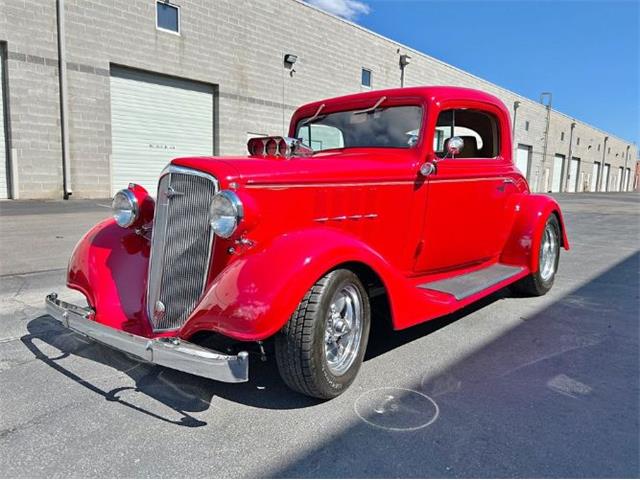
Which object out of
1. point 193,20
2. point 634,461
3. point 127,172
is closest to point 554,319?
point 634,461

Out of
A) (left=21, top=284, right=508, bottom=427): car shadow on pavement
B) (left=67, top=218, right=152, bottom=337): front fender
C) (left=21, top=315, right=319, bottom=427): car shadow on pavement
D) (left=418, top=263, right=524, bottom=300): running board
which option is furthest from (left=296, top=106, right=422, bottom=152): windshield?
(left=21, top=315, right=319, bottom=427): car shadow on pavement

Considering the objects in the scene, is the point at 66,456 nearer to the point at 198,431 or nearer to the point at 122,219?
the point at 198,431

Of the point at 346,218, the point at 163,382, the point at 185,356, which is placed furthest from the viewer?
the point at 346,218

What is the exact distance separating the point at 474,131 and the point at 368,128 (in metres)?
1.22

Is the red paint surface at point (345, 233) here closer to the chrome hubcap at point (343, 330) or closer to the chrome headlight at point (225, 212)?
the chrome headlight at point (225, 212)

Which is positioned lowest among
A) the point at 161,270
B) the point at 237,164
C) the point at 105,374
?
the point at 105,374

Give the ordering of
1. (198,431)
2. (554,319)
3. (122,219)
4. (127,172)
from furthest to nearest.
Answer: (127,172) < (554,319) < (122,219) < (198,431)

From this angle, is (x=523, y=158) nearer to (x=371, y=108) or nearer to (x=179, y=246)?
(x=371, y=108)

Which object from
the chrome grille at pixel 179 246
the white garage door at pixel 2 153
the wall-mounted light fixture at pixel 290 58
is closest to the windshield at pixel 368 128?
the chrome grille at pixel 179 246

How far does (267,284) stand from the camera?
220 cm

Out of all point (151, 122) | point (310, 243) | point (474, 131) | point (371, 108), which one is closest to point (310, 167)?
point (310, 243)

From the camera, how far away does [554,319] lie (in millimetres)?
3984

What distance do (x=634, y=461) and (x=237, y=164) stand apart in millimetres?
2383

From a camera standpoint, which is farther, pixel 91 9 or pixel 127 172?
pixel 127 172
